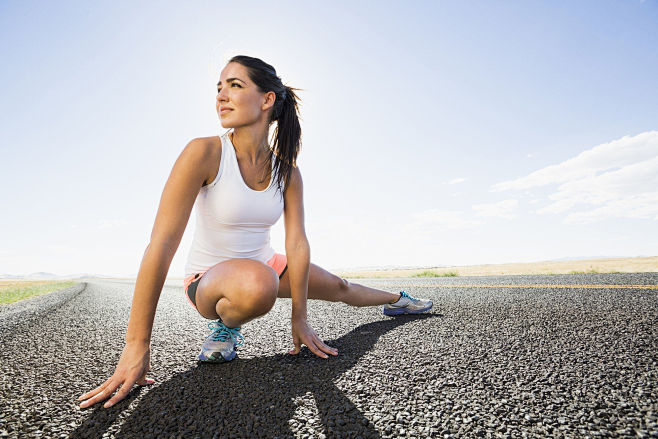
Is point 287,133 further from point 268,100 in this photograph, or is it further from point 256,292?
point 256,292

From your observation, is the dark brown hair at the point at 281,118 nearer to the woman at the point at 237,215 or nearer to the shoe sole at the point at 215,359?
the woman at the point at 237,215

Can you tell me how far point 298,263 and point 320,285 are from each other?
608 mm

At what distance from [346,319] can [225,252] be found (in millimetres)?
1645

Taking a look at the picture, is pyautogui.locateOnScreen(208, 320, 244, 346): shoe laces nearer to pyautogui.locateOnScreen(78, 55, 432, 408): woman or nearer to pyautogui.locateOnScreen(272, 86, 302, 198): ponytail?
pyautogui.locateOnScreen(78, 55, 432, 408): woman

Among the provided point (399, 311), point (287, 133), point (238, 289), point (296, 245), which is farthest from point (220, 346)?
point (399, 311)

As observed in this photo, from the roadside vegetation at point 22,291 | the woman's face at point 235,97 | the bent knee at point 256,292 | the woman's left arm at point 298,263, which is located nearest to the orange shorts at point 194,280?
the woman's left arm at point 298,263

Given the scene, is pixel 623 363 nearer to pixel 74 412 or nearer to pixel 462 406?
pixel 462 406

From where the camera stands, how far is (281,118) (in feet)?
8.87

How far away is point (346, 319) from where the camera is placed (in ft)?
11.7

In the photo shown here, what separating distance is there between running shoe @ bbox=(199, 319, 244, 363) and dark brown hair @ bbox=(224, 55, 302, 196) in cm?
103

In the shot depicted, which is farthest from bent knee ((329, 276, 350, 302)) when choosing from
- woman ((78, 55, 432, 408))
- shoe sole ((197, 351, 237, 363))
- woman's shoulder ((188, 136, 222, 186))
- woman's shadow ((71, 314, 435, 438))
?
woman's shoulder ((188, 136, 222, 186))

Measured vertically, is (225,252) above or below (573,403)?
above

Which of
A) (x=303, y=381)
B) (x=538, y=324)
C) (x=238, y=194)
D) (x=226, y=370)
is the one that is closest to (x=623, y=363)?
(x=538, y=324)

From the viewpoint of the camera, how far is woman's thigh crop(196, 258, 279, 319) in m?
2.11
